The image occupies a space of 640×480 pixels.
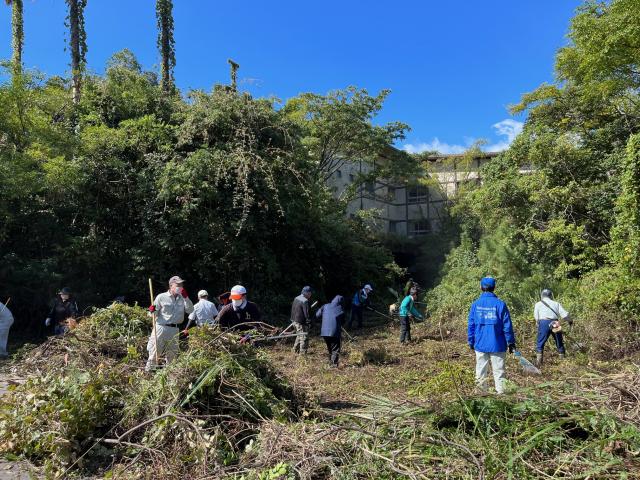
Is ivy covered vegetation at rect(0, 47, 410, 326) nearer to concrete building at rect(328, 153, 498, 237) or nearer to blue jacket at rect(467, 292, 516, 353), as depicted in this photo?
blue jacket at rect(467, 292, 516, 353)

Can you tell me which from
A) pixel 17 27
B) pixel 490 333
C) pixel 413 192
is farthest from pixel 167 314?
pixel 413 192

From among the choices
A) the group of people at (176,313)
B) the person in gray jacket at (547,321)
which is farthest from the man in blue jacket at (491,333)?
the person in gray jacket at (547,321)

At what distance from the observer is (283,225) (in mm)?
15703

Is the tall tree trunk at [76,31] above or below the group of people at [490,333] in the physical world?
above

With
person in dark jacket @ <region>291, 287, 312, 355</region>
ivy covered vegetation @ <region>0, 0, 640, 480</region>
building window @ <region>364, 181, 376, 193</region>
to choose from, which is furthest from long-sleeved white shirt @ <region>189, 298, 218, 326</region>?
building window @ <region>364, 181, 376, 193</region>

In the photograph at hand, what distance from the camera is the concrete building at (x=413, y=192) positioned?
31250 millimetres

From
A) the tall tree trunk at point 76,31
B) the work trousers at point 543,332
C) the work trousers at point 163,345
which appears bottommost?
the work trousers at point 543,332

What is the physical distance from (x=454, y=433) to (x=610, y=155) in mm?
13780

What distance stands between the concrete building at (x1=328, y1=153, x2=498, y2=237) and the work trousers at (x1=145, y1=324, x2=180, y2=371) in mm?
21167

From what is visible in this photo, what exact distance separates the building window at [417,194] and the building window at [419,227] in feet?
5.61

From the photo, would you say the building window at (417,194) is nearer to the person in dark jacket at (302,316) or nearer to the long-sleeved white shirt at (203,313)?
the person in dark jacket at (302,316)

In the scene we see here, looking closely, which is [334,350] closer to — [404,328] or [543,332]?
[404,328]

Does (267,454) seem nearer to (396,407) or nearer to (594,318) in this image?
(396,407)

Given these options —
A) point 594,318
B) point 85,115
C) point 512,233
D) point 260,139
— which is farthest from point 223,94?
point 594,318
